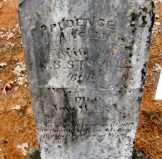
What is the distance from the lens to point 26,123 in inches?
185

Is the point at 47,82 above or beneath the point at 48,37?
beneath

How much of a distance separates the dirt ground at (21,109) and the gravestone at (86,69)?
827 mm

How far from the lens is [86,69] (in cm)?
297

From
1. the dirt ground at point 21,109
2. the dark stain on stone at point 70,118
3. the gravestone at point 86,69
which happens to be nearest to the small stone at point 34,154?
the dirt ground at point 21,109

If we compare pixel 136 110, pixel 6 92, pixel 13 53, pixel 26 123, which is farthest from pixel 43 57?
pixel 13 53

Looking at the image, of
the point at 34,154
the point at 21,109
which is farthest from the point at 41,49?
the point at 21,109

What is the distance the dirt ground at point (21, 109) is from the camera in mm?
4418

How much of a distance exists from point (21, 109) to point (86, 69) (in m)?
2.08

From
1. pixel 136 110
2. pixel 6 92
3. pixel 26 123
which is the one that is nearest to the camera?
pixel 136 110

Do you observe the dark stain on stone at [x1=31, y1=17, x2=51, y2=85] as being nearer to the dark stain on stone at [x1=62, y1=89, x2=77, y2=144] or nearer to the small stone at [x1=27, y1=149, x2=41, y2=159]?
the dark stain on stone at [x1=62, y1=89, x2=77, y2=144]

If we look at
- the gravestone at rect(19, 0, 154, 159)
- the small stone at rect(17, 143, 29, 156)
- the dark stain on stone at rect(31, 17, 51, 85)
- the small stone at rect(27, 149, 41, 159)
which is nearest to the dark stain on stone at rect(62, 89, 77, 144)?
the gravestone at rect(19, 0, 154, 159)

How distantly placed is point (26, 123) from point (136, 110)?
178 cm

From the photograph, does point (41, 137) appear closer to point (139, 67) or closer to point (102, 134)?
point (102, 134)

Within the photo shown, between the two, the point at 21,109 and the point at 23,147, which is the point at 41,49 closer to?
the point at 23,147
